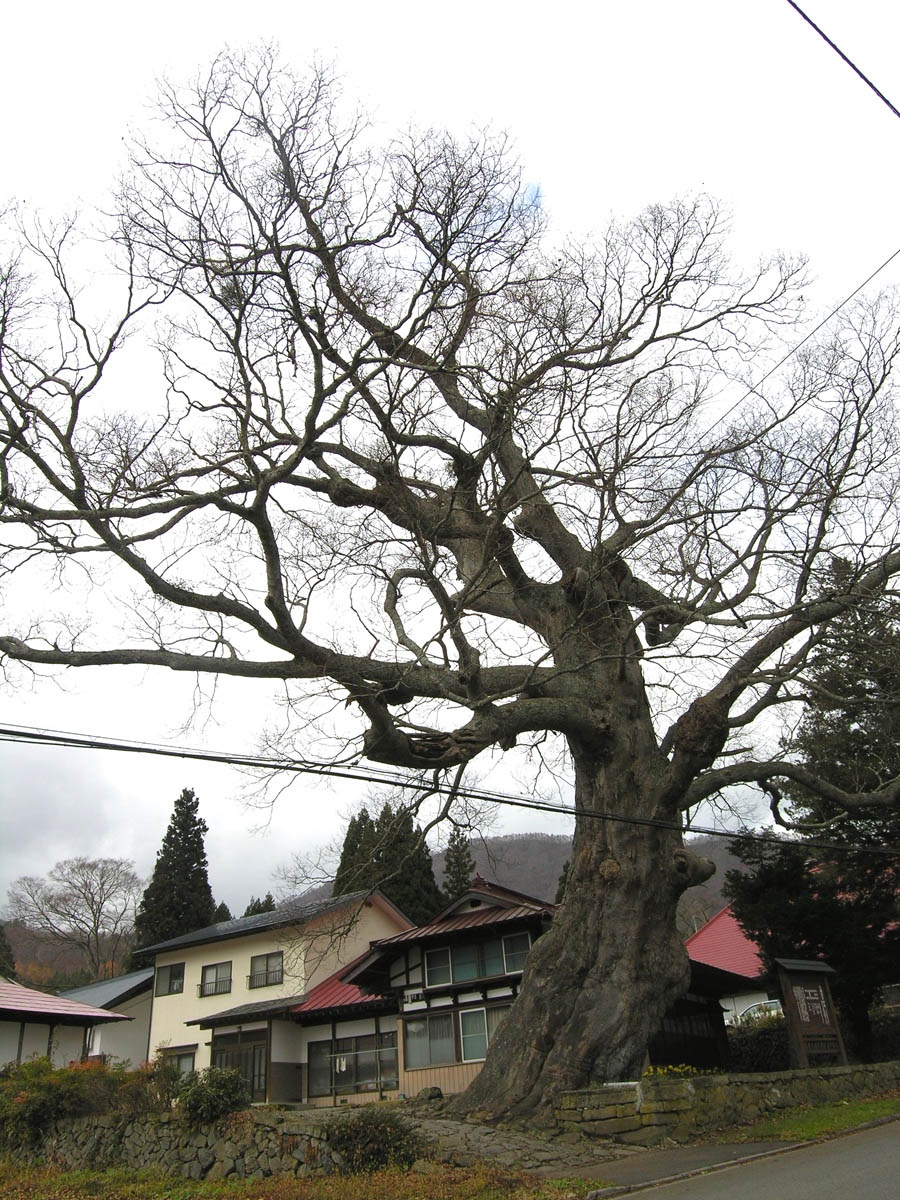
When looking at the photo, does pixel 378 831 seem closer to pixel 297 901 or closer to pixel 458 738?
pixel 297 901

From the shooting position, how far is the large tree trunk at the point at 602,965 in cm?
1196

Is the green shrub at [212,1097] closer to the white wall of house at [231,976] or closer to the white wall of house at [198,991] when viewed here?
the white wall of house at [231,976]

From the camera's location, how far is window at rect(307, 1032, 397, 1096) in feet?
76.7

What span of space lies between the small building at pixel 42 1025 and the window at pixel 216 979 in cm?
542

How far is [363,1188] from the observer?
8.68 metres

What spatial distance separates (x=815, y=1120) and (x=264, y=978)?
1984cm

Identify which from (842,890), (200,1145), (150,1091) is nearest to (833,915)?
(842,890)

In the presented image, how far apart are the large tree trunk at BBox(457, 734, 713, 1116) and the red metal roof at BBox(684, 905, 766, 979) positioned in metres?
20.3

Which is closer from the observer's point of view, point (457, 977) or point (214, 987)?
point (457, 977)

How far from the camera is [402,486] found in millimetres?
11398

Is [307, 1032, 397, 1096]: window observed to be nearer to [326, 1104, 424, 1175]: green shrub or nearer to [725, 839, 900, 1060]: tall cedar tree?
[725, 839, 900, 1060]: tall cedar tree

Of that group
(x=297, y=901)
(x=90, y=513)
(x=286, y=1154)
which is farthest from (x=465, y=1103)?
(x=90, y=513)

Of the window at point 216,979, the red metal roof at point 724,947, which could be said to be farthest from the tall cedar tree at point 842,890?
the window at point 216,979

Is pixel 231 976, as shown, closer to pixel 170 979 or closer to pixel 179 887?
pixel 170 979
